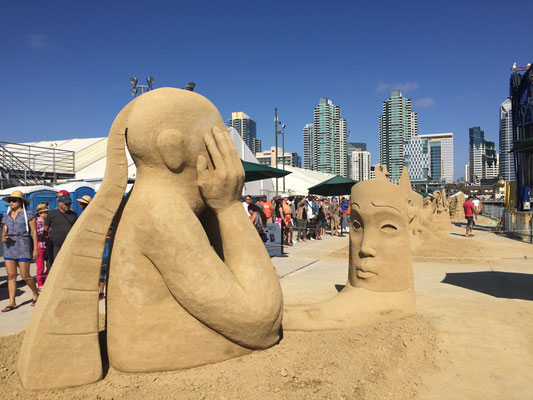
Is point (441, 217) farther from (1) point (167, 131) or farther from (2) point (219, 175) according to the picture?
(1) point (167, 131)

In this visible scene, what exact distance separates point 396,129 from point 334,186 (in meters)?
85.7

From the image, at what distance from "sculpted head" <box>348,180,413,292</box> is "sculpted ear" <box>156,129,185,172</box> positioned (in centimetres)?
249

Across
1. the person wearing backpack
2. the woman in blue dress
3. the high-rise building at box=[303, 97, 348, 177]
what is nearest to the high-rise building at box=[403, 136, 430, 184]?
the high-rise building at box=[303, 97, 348, 177]

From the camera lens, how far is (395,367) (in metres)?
2.88

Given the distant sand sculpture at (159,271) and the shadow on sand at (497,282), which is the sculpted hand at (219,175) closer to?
the distant sand sculpture at (159,271)

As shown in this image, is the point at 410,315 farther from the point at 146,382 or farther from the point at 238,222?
the point at 146,382

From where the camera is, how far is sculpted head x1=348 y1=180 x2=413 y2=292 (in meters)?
4.12

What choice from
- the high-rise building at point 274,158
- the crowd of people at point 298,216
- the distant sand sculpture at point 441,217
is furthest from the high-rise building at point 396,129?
the crowd of people at point 298,216

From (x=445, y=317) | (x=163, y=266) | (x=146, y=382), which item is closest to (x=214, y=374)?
(x=146, y=382)

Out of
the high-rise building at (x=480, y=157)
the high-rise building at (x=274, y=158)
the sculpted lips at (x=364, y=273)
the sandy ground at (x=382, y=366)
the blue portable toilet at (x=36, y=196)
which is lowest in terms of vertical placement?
the sandy ground at (x=382, y=366)

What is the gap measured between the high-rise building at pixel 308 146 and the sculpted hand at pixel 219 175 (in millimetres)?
73606

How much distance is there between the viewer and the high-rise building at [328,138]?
228 feet

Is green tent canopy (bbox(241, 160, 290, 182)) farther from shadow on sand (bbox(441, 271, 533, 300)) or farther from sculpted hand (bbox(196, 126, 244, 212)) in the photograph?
sculpted hand (bbox(196, 126, 244, 212))

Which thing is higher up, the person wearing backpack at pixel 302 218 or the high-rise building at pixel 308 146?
the high-rise building at pixel 308 146
